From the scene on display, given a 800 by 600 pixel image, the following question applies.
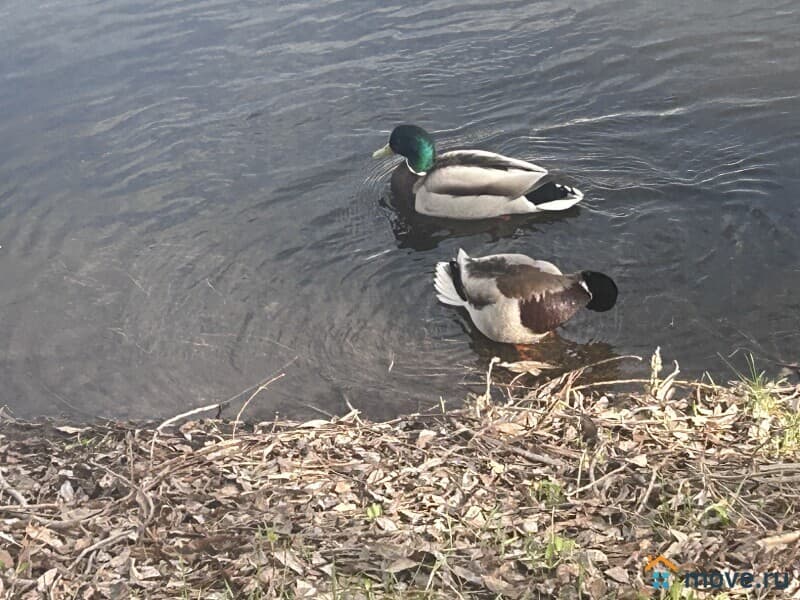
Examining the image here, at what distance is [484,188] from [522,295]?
1.74 meters

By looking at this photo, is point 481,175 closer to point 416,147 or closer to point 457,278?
point 416,147

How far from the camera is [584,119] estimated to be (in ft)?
27.1

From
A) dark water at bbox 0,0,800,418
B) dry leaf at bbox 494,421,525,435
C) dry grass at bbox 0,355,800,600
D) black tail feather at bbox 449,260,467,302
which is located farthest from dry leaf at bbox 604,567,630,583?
black tail feather at bbox 449,260,467,302

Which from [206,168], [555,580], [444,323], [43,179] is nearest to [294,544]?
[555,580]

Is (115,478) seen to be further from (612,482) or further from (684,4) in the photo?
(684,4)

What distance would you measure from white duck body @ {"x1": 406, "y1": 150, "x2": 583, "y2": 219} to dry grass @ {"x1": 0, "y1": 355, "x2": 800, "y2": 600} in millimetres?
2905

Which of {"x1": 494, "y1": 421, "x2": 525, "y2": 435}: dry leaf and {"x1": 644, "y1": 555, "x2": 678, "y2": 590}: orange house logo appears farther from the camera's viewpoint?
{"x1": 494, "y1": 421, "x2": 525, "y2": 435}: dry leaf

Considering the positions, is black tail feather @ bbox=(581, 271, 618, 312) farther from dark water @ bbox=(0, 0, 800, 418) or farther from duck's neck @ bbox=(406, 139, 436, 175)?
duck's neck @ bbox=(406, 139, 436, 175)

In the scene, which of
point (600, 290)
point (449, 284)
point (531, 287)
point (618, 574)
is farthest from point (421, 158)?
point (618, 574)

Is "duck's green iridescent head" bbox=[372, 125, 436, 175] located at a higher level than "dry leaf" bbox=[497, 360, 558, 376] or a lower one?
higher

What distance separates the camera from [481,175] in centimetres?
759

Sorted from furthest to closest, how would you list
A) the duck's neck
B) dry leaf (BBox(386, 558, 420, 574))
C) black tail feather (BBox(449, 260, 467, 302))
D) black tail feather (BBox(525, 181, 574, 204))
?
the duck's neck < black tail feather (BBox(525, 181, 574, 204)) < black tail feather (BBox(449, 260, 467, 302)) < dry leaf (BBox(386, 558, 420, 574))

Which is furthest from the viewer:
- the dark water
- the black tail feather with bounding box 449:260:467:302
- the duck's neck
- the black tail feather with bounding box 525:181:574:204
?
the duck's neck

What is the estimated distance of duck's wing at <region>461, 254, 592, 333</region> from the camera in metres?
5.95
